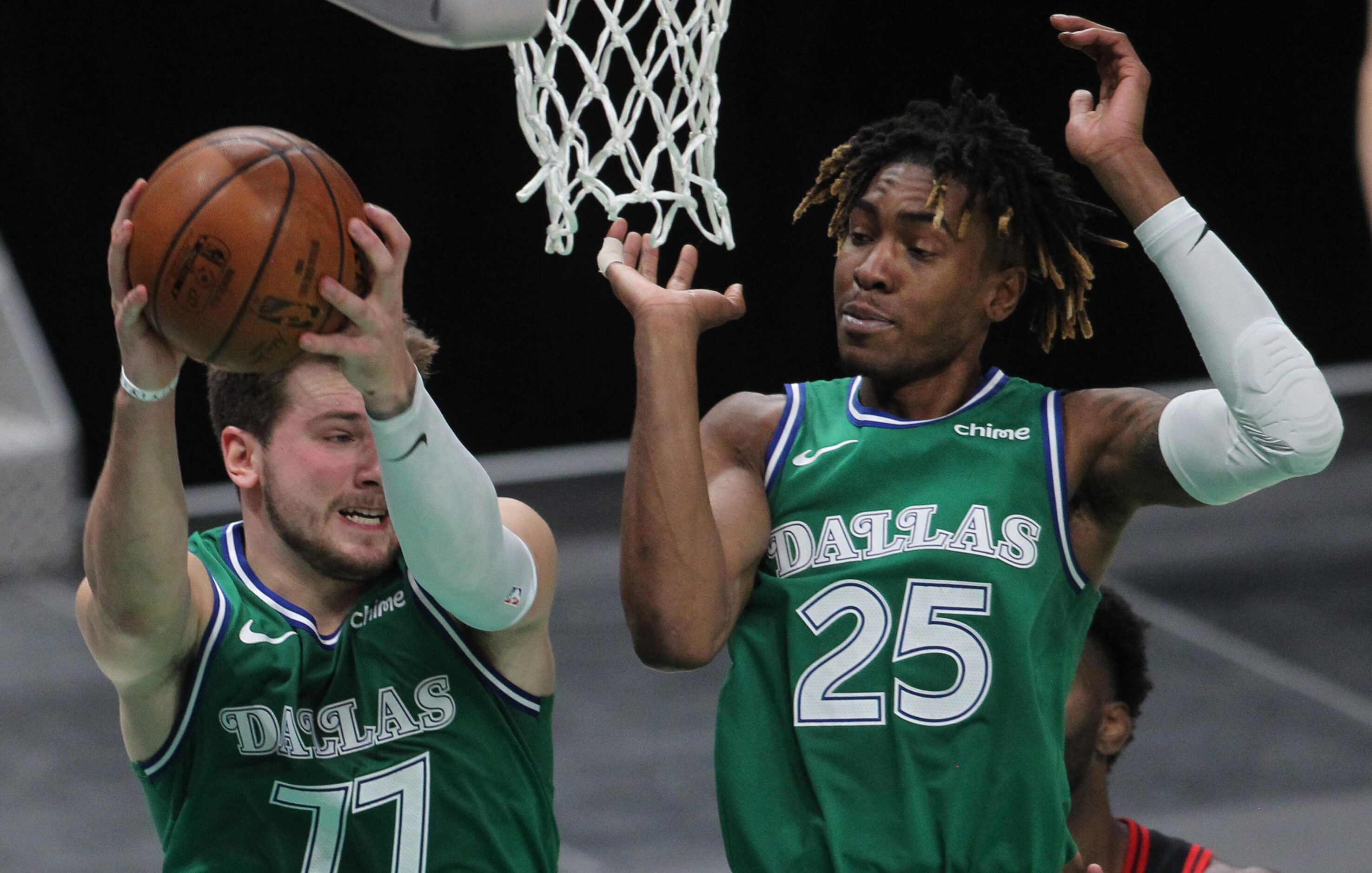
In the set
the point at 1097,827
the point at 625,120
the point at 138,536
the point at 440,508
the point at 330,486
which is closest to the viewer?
the point at 440,508

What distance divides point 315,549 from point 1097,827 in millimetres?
1630

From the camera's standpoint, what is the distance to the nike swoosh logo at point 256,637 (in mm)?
2852

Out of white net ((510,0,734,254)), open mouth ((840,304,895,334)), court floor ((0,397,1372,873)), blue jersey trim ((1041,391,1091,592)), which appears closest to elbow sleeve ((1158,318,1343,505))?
blue jersey trim ((1041,391,1091,592))

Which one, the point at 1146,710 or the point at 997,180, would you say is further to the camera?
the point at 1146,710

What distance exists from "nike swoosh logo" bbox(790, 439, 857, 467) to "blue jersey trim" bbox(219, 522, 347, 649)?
77 cm

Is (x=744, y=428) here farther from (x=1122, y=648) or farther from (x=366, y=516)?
(x=1122, y=648)

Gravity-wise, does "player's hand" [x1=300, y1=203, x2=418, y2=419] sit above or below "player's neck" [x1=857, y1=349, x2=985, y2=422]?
above

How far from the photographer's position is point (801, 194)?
6816mm

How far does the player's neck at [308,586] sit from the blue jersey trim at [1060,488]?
110 centimetres

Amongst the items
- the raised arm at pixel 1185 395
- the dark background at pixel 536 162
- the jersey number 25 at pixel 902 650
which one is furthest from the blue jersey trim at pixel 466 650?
the dark background at pixel 536 162

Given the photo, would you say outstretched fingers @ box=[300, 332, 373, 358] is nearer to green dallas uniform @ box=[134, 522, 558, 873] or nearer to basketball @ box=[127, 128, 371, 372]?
basketball @ box=[127, 128, 371, 372]

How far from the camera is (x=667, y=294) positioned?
9.18ft

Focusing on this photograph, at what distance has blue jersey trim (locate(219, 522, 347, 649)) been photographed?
288 centimetres

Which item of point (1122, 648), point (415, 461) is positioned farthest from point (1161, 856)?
point (415, 461)
